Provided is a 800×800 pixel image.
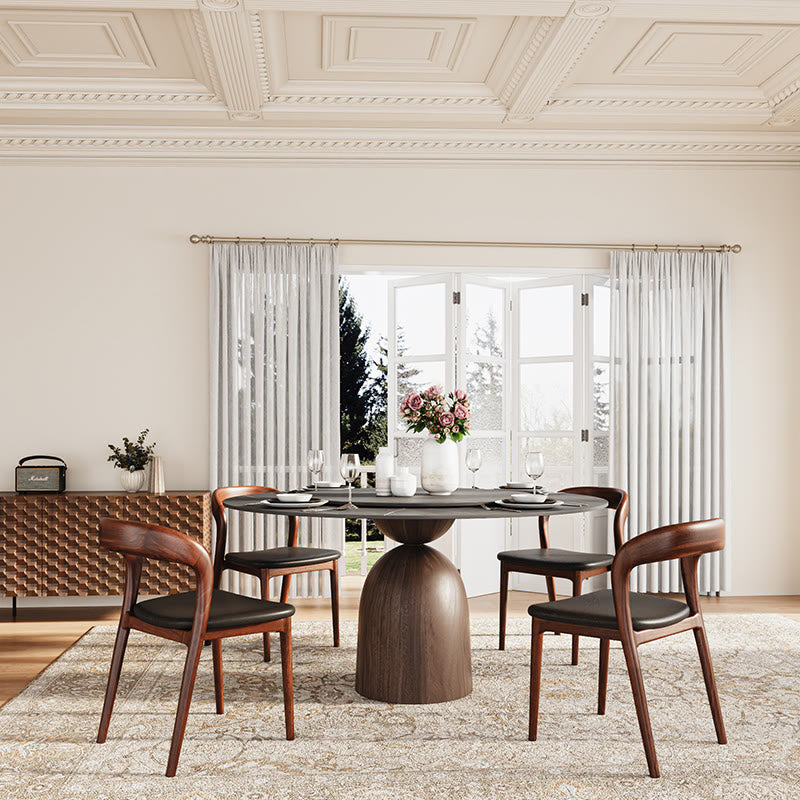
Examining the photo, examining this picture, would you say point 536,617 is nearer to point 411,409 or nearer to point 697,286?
point 411,409

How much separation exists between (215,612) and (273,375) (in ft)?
8.59

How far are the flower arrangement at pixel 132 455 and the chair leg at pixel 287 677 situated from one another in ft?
8.21

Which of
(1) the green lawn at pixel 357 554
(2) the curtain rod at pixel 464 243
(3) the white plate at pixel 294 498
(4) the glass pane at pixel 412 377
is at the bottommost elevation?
(1) the green lawn at pixel 357 554

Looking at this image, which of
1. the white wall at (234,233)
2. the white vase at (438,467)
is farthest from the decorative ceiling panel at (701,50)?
the white vase at (438,467)

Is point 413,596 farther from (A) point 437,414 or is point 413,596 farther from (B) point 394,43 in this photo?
(B) point 394,43

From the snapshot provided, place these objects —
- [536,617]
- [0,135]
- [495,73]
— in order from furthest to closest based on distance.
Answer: [0,135] → [495,73] → [536,617]

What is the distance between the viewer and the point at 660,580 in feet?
17.5

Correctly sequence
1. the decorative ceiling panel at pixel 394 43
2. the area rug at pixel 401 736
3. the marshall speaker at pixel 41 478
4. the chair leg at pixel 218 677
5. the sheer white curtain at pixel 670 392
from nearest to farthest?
1. the area rug at pixel 401 736
2. the chair leg at pixel 218 677
3. the decorative ceiling panel at pixel 394 43
4. the marshall speaker at pixel 41 478
5. the sheer white curtain at pixel 670 392

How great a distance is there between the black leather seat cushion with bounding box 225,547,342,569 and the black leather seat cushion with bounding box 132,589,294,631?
0.71m

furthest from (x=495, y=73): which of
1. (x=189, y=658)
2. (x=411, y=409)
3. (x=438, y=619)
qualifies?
(x=189, y=658)

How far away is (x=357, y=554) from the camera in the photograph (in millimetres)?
8773

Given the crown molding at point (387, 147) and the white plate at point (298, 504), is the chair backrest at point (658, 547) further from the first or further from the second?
the crown molding at point (387, 147)

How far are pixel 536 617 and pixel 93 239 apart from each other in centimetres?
388

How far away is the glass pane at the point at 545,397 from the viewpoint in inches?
220
